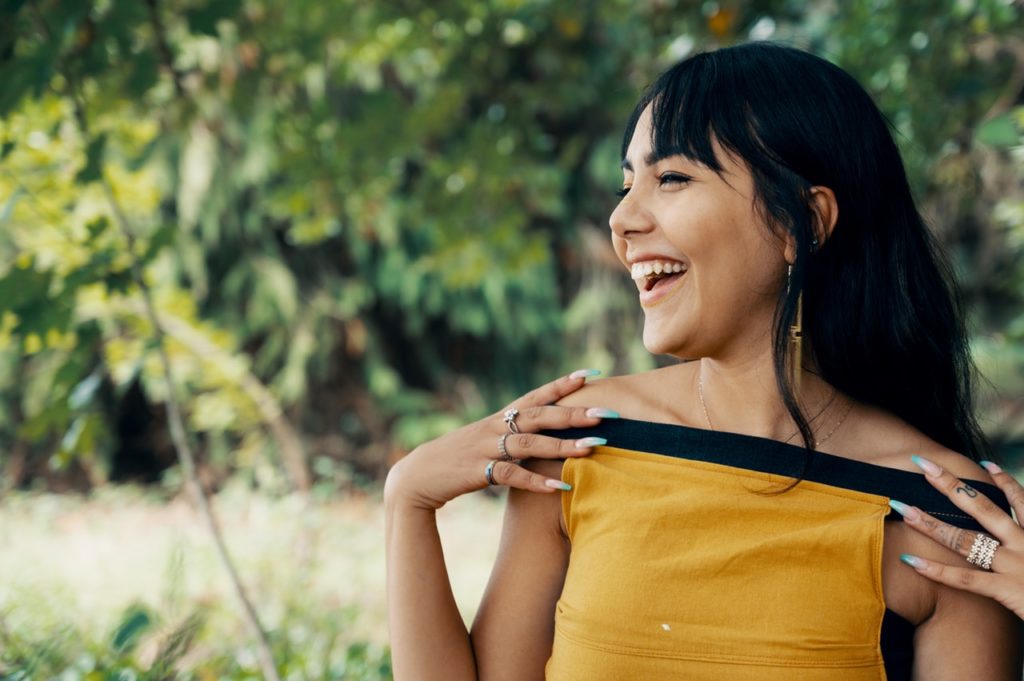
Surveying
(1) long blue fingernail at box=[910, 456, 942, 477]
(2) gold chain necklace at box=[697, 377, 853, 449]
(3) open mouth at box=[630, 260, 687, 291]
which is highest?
(3) open mouth at box=[630, 260, 687, 291]

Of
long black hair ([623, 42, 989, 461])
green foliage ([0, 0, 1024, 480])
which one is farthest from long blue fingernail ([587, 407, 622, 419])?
green foliage ([0, 0, 1024, 480])

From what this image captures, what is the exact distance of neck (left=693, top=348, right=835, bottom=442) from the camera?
1523 mm

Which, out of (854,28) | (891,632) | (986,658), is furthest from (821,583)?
(854,28)

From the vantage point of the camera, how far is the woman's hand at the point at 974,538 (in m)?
1.33

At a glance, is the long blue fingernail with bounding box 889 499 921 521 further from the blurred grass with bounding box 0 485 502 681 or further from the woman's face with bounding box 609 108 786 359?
the blurred grass with bounding box 0 485 502 681

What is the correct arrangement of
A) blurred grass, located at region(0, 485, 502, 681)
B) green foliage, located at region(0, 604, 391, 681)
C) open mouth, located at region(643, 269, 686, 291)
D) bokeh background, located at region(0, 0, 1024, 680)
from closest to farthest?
open mouth, located at region(643, 269, 686, 291) → green foliage, located at region(0, 604, 391, 681) → blurred grass, located at region(0, 485, 502, 681) → bokeh background, located at region(0, 0, 1024, 680)

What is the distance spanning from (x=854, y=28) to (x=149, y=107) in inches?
86.7

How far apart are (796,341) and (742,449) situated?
0.18 meters

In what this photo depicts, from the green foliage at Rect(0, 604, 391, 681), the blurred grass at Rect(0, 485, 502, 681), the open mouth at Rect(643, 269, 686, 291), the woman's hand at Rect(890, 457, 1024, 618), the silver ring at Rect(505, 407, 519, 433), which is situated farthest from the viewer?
the blurred grass at Rect(0, 485, 502, 681)

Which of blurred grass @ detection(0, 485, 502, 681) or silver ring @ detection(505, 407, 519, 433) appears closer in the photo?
silver ring @ detection(505, 407, 519, 433)

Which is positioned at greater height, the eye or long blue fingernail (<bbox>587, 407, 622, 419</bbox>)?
the eye

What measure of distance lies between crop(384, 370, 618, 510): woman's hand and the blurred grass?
54 centimetres

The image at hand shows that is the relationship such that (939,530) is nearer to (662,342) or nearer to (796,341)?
(796,341)

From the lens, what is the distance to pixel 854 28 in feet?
9.84
